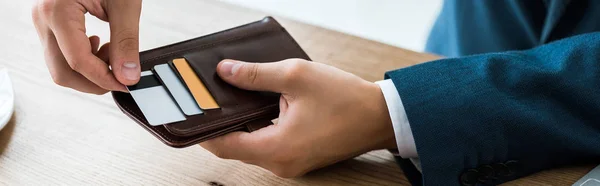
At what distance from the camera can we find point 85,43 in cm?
71

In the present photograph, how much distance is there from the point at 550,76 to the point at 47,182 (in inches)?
20.4

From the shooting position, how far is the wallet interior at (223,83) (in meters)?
0.67

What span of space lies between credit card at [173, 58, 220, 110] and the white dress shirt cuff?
180mm

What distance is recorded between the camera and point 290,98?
712mm

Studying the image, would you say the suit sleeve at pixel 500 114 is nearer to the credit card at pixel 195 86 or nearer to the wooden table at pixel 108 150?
the wooden table at pixel 108 150

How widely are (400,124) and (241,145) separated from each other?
0.17 metres

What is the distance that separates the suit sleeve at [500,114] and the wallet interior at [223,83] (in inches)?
5.2

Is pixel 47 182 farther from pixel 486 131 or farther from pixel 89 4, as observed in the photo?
pixel 486 131

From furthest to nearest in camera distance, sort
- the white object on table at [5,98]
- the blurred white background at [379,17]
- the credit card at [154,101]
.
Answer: the blurred white background at [379,17] < the white object on table at [5,98] < the credit card at [154,101]

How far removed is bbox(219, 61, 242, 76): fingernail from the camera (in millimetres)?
715

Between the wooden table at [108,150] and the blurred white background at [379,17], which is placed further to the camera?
the blurred white background at [379,17]

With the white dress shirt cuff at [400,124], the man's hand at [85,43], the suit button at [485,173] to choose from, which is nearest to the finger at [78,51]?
the man's hand at [85,43]

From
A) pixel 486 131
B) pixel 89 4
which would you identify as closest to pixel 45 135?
pixel 89 4

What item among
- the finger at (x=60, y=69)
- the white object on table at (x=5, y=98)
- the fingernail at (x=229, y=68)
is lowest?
the white object on table at (x=5, y=98)
